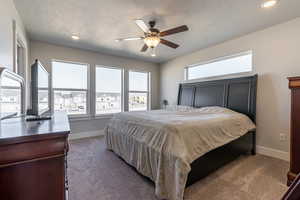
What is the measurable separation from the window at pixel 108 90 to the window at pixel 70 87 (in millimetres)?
389

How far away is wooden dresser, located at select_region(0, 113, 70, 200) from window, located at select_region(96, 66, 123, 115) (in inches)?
149

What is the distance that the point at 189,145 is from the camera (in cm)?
178

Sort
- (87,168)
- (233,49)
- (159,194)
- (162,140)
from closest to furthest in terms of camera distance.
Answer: (159,194) → (162,140) → (87,168) → (233,49)

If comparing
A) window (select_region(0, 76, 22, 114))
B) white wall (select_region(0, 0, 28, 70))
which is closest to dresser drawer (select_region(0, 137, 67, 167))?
window (select_region(0, 76, 22, 114))

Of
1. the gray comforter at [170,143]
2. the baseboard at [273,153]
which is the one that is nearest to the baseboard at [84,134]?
the gray comforter at [170,143]

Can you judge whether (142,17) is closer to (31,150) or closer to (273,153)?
(31,150)

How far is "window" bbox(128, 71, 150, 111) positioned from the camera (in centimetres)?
530

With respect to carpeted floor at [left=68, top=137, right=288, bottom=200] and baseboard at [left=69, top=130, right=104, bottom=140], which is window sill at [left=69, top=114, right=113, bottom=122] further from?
carpeted floor at [left=68, top=137, right=288, bottom=200]

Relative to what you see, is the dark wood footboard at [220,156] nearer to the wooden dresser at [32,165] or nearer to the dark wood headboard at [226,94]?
the dark wood headboard at [226,94]

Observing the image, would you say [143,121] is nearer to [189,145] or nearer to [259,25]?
[189,145]

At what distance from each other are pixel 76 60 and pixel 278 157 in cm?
538

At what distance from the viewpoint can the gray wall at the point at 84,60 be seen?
3.71 meters

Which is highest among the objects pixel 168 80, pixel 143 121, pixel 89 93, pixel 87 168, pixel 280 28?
pixel 280 28

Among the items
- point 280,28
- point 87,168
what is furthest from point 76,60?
point 280,28
